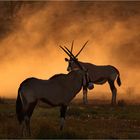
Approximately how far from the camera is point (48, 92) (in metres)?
22.5

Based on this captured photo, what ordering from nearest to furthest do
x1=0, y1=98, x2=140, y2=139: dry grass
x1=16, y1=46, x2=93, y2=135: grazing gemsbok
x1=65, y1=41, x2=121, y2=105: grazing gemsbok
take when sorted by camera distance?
x1=16, y1=46, x2=93, y2=135: grazing gemsbok, x1=0, y1=98, x2=140, y2=139: dry grass, x1=65, y1=41, x2=121, y2=105: grazing gemsbok

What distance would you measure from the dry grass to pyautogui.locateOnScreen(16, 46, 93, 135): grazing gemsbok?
683 millimetres

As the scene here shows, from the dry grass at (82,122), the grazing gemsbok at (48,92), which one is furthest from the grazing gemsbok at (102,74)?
the grazing gemsbok at (48,92)

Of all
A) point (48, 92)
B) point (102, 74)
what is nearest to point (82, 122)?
point (48, 92)

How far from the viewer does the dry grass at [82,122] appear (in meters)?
22.1

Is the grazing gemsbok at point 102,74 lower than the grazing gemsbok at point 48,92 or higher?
higher

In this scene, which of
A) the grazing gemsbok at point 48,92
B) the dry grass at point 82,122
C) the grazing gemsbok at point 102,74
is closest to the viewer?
the grazing gemsbok at point 48,92

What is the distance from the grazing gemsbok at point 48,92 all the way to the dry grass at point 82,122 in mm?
683

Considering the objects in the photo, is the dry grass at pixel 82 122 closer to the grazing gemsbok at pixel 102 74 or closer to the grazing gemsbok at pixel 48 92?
the grazing gemsbok at pixel 48 92

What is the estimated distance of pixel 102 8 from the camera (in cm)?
5553

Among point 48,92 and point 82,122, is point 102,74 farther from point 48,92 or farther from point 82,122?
point 48,92

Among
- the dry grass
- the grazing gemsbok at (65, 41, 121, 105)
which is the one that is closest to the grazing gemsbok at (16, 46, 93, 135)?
the dry grass

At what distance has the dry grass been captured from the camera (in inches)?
871

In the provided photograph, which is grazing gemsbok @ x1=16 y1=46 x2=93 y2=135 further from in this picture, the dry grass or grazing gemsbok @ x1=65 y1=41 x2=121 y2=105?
grazing gemsbok @ x1=65 y1=41 x2=121 y2=105
